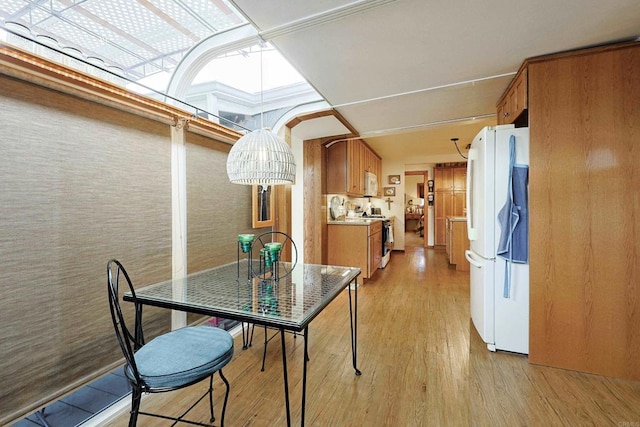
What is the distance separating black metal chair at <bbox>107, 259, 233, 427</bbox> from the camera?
113 cm

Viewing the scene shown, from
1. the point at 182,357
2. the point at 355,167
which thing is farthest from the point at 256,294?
the point at 355,167

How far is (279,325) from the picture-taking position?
3.80 feet

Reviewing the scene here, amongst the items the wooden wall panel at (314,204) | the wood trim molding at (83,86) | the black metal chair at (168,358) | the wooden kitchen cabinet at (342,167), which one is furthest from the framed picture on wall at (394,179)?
the black metal chair at (168,358)

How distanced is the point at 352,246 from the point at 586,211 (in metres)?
2.79

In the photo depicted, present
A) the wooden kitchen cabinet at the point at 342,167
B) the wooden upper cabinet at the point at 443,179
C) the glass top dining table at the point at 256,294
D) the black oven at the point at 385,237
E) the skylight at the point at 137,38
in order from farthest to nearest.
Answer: the wooden upper cabinet at the point at 443,179 → the black oven at the point at 385,237 → the wooden kitchen cabinet at the point at 342,167 → the skylight at the point at 137,38 → the glass top dining table at the point at 256,294

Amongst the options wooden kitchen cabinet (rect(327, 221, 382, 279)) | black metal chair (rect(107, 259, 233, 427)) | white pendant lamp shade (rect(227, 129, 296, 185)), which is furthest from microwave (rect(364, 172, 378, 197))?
black metal chair (rect(107, 259, 233, 427))

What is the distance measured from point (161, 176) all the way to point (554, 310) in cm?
314

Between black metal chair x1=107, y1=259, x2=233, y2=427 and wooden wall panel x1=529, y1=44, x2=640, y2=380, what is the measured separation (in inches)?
89.5

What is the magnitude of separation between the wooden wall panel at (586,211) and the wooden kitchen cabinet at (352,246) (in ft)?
Result: 7.67

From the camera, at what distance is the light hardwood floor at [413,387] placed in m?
1.57

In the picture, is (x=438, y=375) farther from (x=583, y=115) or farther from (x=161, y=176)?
(x=161, y=176)

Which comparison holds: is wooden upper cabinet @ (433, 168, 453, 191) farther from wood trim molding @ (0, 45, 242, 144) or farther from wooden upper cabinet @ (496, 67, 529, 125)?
wood trim molding @ (0, 45, 242, 144)

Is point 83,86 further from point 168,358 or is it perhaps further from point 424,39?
point 424,39

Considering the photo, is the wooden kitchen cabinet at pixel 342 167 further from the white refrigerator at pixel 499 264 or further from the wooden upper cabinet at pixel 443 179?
the wooden upper cabinet at pixel 443 179
